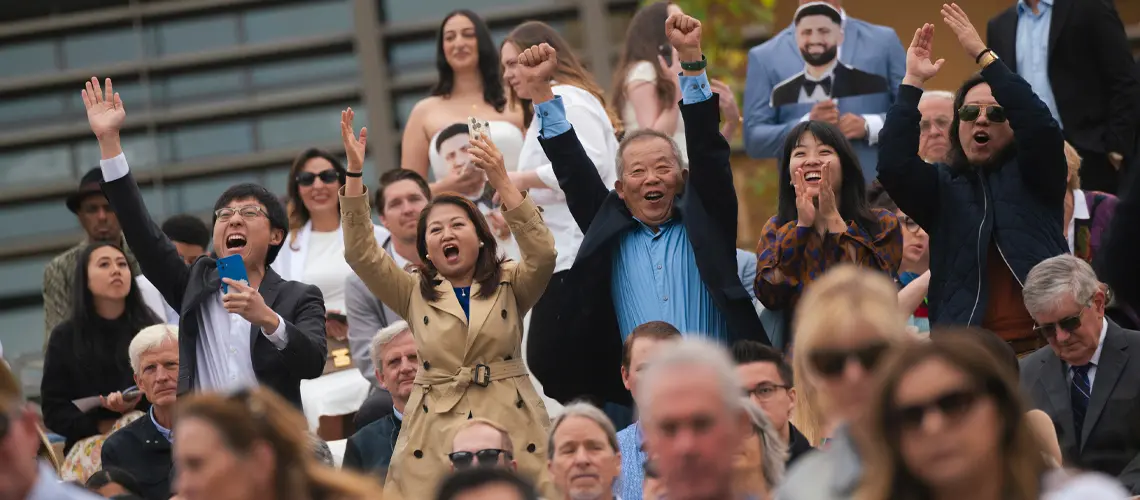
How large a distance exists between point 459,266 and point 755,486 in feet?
6.56

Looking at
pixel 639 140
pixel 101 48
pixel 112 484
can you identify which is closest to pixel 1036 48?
pixel 639 140

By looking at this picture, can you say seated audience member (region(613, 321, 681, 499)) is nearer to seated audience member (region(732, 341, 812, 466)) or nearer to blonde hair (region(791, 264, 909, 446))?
seated audience member (region(732, 341, 812, 466))

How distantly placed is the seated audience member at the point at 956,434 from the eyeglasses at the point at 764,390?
193 cm

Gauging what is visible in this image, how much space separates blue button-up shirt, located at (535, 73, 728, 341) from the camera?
6.56 meters

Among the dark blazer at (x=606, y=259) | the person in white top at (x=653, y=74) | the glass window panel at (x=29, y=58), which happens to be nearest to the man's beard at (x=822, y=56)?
the person in white top at (x=653, y=74)

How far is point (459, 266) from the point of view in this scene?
21.1ft

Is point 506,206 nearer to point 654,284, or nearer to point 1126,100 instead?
point 654,284

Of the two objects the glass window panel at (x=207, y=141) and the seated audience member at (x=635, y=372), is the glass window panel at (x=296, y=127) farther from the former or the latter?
the seated audience member at (x=635, y=372)

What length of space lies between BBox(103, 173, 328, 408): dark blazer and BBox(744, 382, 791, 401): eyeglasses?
5.81 feet

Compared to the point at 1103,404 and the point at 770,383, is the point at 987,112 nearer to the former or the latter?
the point at 1103,404

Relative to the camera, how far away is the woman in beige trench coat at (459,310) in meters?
6.29

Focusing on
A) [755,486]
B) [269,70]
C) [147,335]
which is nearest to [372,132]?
[269,70]

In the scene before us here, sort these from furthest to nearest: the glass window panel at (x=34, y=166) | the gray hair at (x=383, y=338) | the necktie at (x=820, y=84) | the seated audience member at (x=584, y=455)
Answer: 1. the glass window panel at (x=34, y=166)
2. the necktie at (x=820, y=84)
3. the gray hair at (x=383, y=338)
4. the seated audience member at (x=584, y=455)

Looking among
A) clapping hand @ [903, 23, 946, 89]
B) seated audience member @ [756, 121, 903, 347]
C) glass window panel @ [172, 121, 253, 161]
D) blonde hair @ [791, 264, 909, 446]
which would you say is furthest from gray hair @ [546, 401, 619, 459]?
glass window panel @ [172, 121, 253, 161]
